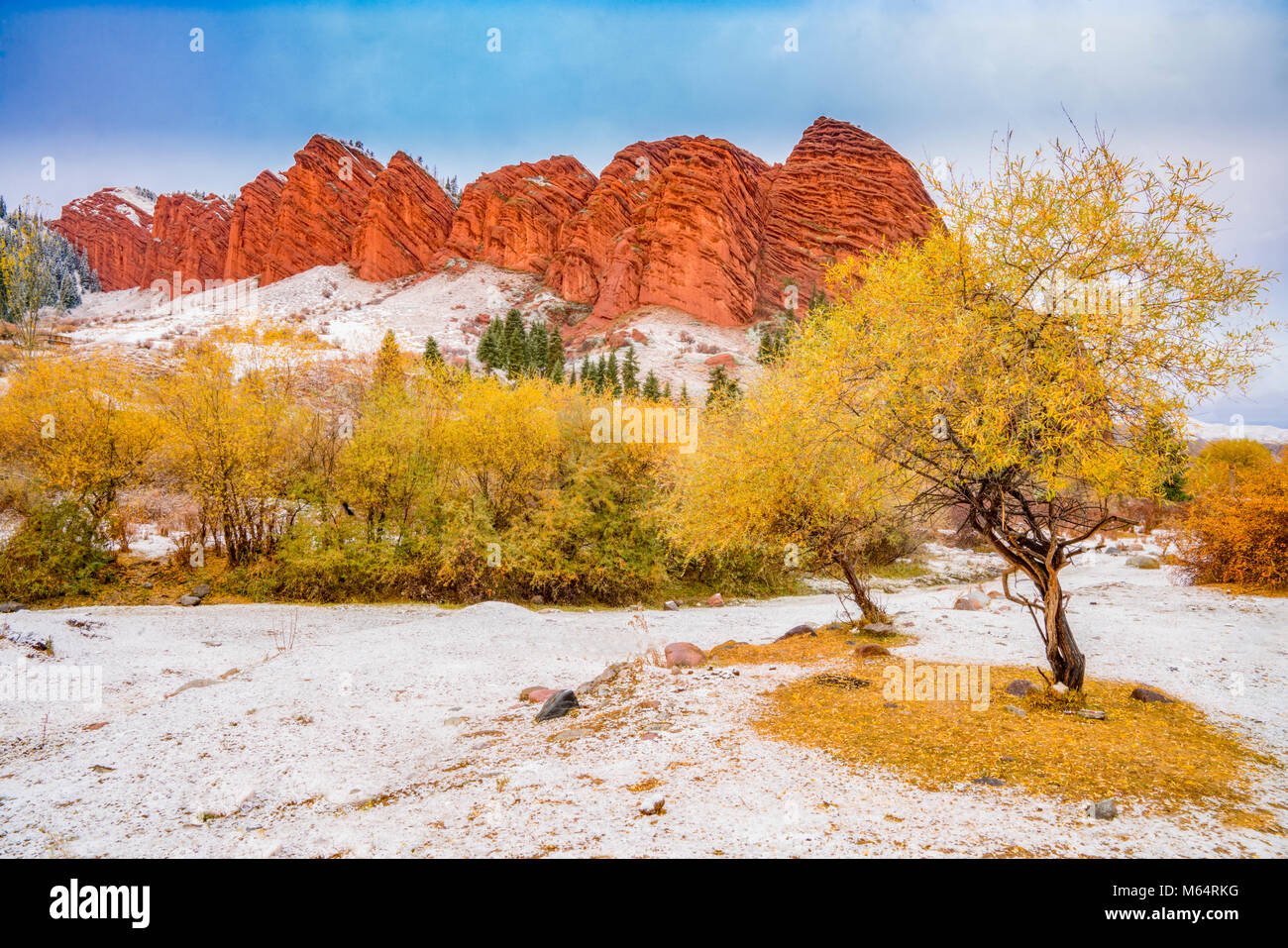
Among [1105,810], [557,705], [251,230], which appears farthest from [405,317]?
[1105,810]

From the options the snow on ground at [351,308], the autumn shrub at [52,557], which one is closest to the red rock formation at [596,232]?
the snow on ground at [351,308]

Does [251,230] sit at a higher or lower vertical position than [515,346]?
higher

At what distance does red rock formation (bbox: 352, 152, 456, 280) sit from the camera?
10600cm

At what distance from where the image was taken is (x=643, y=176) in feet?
367

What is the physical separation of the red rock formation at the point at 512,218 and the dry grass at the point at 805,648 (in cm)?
10569

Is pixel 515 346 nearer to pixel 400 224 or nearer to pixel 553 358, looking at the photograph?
pixel 553 358

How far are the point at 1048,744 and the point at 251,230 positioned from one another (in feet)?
506

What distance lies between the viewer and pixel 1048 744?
17.4 ft

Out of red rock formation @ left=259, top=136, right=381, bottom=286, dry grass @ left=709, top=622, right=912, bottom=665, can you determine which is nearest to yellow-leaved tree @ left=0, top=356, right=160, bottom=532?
dry grass @ left=709, top=622, right=912, bottom=665

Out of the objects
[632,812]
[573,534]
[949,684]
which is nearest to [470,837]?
[632,812]

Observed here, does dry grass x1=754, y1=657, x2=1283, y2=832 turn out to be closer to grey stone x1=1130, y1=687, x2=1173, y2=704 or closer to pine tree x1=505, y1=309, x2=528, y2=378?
grey stone x1=1130, y1=687, x2=1173, y2=704

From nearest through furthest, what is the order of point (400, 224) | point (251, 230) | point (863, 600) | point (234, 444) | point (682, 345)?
1. point (863, 600)
2. point (234, 444)
3. point (682, 345)
4. point (400, 224)
5. point (251, 230)

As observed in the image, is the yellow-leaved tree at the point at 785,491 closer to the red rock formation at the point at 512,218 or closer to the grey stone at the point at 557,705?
the grey stone at the point at 557,705
